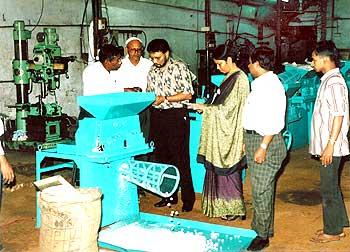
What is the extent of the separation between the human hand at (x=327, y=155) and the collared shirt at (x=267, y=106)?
355 mm

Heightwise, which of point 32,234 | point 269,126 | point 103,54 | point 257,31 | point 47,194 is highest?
point 257,31

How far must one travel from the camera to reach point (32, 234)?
428 centimetres

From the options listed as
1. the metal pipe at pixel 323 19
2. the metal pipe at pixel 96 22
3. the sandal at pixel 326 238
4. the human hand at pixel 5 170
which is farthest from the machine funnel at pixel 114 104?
the metal pipe at pixel 323 19

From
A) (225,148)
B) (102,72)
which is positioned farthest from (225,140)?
(102,72)

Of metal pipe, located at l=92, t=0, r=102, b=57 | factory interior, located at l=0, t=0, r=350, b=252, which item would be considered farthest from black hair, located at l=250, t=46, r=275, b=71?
metal pipe, located at l=92, t=0, r=102, b=57

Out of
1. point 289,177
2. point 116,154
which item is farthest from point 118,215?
point 289,177

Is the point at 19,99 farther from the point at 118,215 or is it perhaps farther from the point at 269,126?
the point at 269,126

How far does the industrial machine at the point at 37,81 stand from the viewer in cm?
731

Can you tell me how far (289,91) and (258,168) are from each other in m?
3.72

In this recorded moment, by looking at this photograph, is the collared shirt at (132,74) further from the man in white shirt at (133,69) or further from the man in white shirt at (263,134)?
the man in white shirt at (263,134)

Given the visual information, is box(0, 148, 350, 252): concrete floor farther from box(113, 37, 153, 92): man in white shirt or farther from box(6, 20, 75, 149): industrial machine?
box(113, 37, 153, 92): man in white shirt

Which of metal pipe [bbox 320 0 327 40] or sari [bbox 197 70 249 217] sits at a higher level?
metal pipe [bbox 320 0 327 40]

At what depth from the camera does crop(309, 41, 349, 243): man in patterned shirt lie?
3.64 m

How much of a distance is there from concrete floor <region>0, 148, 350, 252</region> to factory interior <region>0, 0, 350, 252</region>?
11 mm
